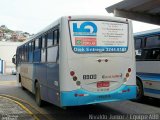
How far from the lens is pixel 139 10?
741 inches

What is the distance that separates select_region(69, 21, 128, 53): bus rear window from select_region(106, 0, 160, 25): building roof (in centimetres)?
829

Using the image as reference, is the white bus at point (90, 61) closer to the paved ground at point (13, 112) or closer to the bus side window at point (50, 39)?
the bus side window at point (50, 39)

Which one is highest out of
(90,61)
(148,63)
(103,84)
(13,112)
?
Result: (90,61)

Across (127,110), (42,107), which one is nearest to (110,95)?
(127,110)

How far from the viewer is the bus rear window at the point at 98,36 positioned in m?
8.73

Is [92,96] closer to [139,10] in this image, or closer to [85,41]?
[85,41]

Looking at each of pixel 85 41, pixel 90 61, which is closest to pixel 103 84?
pixel 90 61

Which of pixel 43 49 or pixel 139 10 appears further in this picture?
pixel 139 10

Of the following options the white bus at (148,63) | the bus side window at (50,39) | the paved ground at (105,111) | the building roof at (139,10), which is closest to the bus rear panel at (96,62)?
the paved ground at (105,111)

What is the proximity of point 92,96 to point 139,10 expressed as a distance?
1134 centimetres

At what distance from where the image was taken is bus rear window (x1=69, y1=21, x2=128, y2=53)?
28.6 feet

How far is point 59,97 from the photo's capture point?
28.2 ft

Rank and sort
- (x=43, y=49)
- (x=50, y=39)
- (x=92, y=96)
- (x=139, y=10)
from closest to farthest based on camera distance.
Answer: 1. (x=92, y=96)
2. (x=50, y=39)
3. (x=43, y=49)
4. (x=139, y=10)

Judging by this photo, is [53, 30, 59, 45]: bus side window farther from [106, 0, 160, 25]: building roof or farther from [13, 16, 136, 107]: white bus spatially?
[106, 0, 160, 25]: building roof
